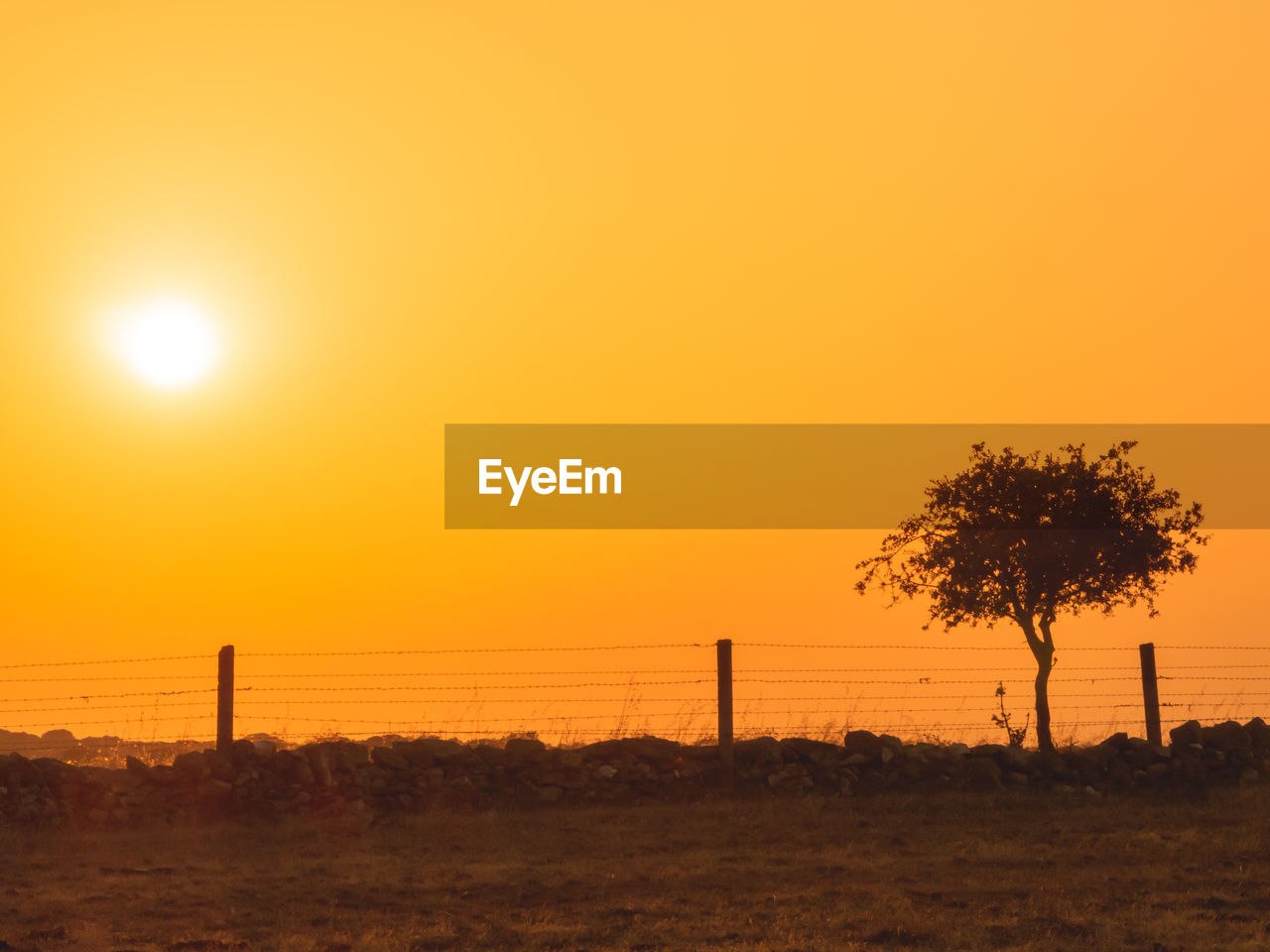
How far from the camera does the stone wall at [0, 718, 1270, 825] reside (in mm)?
18750

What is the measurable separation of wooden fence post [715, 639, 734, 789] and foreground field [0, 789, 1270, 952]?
0.97 meters

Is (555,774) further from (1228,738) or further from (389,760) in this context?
(1228,738)

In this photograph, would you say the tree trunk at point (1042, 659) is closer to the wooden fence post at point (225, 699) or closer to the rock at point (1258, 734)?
the rock at point (1258, 734)

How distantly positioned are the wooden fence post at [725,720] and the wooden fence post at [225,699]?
258 inches

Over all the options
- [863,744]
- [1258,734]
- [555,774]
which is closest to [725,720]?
[863,744]

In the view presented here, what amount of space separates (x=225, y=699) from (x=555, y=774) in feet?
14.6

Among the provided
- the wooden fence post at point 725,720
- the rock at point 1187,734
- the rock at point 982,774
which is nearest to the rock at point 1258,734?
the rock at point 1187,734

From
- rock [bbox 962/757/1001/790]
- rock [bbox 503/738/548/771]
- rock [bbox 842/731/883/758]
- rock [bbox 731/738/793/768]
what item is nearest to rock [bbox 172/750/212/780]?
rock [bbox 503/738/548/771]

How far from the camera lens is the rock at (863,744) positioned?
21.2 m

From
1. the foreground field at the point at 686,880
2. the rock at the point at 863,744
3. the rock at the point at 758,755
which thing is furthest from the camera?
the rock at the point at 863,744

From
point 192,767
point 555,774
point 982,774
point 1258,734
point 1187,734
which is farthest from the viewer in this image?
point 1258,734

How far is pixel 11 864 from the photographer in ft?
51.7

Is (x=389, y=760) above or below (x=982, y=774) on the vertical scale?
above

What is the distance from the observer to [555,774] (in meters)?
20.2
